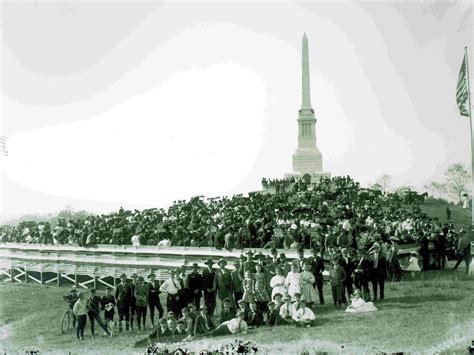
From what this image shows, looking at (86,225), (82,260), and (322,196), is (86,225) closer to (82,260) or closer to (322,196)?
(82,260)

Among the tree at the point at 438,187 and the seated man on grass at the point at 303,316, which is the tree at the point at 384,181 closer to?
the tree at the point at 438,187

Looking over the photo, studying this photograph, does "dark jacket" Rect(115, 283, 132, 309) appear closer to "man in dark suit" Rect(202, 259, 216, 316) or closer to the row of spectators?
"man in dark suit" Rect(202, 259, 216, 316)

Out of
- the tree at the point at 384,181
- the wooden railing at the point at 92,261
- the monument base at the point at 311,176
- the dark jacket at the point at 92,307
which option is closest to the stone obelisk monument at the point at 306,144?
the monument base at the point at 311,176

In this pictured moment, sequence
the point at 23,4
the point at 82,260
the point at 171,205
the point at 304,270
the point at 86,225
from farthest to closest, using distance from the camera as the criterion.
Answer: the point at 171,205 < the point at 86,225 < the point at 82,260 < the point at 23,4 < the point at 304,270

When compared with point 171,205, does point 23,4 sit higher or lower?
higher

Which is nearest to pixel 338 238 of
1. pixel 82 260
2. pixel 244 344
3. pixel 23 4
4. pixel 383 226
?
pixel 383 226

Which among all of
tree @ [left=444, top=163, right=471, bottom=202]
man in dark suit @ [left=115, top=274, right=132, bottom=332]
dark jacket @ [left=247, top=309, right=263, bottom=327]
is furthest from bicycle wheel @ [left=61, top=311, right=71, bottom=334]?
tree @ [left=444, top=163, right=471, bottom=202]

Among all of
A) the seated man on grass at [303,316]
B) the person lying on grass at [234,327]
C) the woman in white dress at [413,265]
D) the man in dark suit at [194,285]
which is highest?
the woman in white dress at [413,265]

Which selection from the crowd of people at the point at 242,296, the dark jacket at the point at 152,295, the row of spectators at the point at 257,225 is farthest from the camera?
the row of spectators at the point at 257,225

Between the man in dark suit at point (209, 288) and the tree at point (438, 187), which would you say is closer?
the man in dark suit at point (209, 288)
